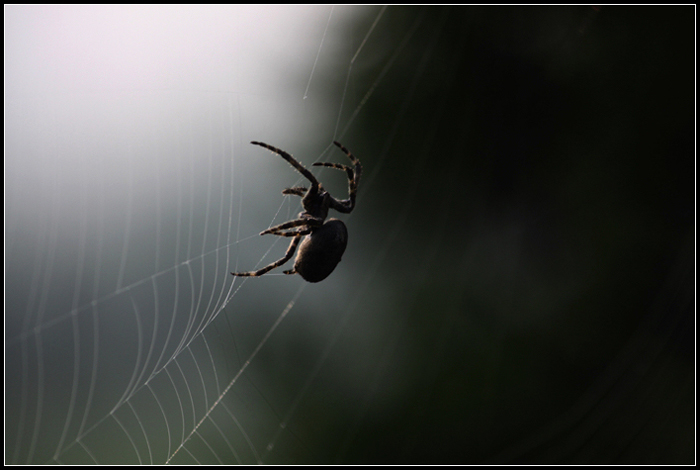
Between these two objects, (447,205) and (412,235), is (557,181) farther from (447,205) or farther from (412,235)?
(412,235)

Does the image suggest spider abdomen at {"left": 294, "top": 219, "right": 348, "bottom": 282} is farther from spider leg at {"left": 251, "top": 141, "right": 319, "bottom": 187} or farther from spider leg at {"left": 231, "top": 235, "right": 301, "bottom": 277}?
spider leg at {"left": 251, "top": 141, "right": 319, "bottom": 187}

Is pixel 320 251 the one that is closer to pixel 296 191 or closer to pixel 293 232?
pixel 293 232

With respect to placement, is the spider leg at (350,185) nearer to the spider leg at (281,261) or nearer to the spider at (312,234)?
the spider at (312,234)

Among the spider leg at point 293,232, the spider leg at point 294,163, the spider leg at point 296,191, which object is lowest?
the spider leg at point 293,232

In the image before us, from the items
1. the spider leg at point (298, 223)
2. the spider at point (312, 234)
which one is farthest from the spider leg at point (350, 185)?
the spider leg at point (298, 223)

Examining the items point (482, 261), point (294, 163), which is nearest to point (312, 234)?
point (294, 163)

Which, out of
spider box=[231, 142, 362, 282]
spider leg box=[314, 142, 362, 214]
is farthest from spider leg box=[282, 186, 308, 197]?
spider leg box=[314, 142, 362, 214]

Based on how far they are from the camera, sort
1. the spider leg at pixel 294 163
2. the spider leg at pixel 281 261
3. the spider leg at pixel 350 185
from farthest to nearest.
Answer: the spider leg at pixel 350 185, the spider leg at pixel 281 261, the spider leg at pixel 294 163

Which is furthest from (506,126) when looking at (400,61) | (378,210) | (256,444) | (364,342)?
(256,444)
